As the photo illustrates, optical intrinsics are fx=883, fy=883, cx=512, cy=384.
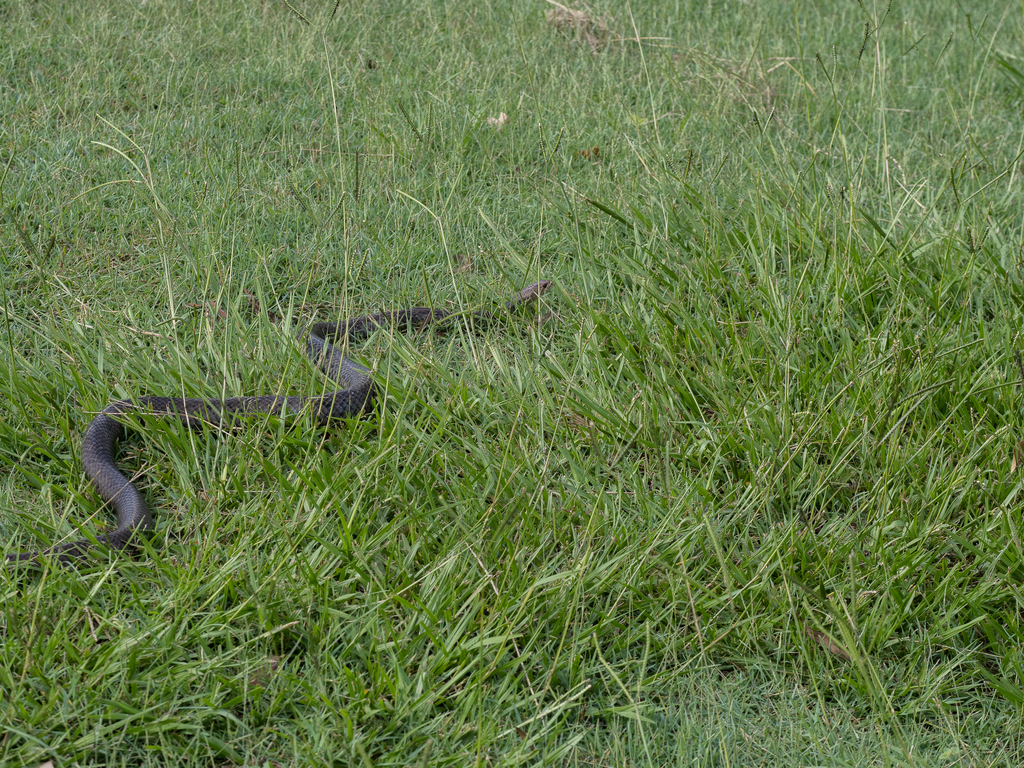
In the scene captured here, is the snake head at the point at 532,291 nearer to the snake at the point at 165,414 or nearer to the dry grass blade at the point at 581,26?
the snake at the point at 165,414

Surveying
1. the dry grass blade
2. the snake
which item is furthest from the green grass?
the dry grass blade

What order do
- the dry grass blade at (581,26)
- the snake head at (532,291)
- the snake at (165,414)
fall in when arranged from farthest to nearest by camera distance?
the dry grass blade at (581,26) → the snake head at (532,291) → the snake at (165,414)

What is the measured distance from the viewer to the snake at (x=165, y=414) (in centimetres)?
225

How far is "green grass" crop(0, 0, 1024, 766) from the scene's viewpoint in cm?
190

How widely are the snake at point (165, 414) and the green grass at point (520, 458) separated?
6 centimetres

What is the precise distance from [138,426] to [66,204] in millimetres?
1593

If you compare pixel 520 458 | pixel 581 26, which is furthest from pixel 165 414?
pixel 581 26

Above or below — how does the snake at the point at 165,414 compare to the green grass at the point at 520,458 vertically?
below

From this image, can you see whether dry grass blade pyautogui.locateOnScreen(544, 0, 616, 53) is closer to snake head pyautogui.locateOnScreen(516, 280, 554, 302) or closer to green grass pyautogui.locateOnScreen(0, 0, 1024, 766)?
green grass pyautogui.locateOnScreen(0, 0, 1024, 766)

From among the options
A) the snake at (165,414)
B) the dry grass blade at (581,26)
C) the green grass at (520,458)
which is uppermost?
the dry grass blade at (581,26)

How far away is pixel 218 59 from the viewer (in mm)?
5156

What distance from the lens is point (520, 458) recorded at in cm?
252

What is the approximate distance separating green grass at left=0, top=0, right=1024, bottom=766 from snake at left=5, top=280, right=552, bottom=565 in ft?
0.21

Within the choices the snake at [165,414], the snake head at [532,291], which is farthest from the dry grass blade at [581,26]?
the snake at [165,414]
